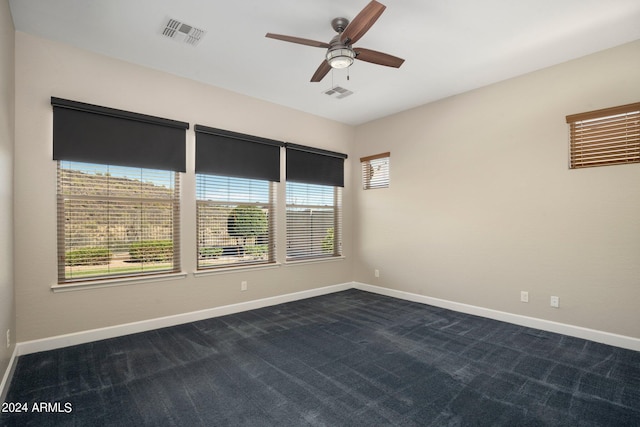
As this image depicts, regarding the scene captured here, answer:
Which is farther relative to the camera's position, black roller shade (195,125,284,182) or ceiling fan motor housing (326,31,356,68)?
black roller shade (195,125,284,182)

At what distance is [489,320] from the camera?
12.8 ft

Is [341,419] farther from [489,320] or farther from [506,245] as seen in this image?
[506,245]

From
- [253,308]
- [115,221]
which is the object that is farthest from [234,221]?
[115,221]

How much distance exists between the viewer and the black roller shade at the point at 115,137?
10.1ft

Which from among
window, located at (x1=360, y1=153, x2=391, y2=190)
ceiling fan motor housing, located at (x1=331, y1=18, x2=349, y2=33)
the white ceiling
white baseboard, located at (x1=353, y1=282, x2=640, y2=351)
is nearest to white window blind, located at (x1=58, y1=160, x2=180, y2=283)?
the white ceiling

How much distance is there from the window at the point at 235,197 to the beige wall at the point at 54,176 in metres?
0.15

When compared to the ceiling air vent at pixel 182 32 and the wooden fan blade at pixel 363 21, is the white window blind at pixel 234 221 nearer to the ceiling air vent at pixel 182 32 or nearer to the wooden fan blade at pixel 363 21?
the ceiling air vent at pixel 182 32

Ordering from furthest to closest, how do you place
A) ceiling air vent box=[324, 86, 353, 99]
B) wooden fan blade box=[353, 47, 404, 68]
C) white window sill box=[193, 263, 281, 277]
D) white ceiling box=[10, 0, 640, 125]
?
ceiling air vent box=[324, 86, 353, 99], white window sill box=[193, 263, 281, 277], wooden fan blade box=[353, 47, 404, 68], white ceiling box=[10, 0, 640, 125]

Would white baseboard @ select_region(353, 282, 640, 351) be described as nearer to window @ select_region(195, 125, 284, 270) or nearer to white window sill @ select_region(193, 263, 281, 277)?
white window sill @ select_region(193, 263, 281, 277)

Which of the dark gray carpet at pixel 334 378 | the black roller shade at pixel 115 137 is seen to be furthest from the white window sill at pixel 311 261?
the black roller shade at pixel 115 137

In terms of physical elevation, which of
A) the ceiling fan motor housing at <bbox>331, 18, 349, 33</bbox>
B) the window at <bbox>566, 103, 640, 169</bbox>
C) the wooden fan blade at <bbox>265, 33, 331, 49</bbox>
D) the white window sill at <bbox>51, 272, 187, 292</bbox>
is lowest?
the white window sill at <bbox>51, 272, 187, 292</bbox>

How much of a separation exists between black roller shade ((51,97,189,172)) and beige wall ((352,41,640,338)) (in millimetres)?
3305

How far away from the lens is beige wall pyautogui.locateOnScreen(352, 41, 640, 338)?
313 centimetres

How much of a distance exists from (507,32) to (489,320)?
10.6ft
